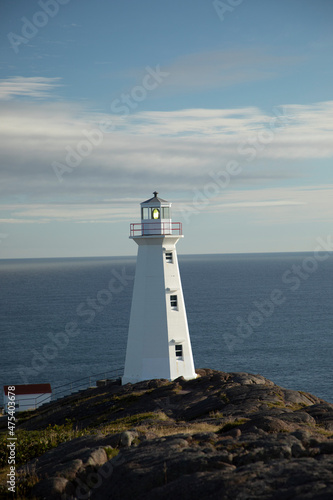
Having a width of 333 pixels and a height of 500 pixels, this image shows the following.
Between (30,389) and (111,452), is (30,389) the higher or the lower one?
the higher one

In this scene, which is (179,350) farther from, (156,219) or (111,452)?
(111,452)

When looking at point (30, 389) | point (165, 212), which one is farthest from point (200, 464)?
point (30, 389)

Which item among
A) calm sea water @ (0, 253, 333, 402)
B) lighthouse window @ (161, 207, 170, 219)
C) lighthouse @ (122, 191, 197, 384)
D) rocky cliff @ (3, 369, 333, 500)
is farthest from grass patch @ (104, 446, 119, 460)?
calm sea water @ (0, 253, 333, 402)

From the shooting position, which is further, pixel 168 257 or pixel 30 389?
pixel 30 389

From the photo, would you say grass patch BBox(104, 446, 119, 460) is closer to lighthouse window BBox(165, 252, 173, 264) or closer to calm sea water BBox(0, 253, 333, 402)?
lighthouse window BBox(165, 252, 173, 264)

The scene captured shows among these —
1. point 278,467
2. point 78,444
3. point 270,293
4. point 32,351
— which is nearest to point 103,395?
point 78,444

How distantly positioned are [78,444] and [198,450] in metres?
4.31

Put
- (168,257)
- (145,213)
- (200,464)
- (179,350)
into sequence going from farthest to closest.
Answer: (145,213)
(168,257)
(179,350)
(200,464)

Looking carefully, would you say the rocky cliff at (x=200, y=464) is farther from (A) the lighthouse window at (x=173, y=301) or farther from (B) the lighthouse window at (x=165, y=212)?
(B) the lighthouse window at (x=165, y=212)

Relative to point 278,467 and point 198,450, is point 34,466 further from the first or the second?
point 278,467

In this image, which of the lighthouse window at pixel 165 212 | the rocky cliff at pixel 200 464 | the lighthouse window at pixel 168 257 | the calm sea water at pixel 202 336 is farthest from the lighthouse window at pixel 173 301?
the calm sea water at pixel 202 336

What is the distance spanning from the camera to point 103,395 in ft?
107

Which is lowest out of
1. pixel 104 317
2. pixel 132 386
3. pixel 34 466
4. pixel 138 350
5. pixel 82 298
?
pixel 34 466

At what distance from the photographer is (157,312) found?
1294 inches
